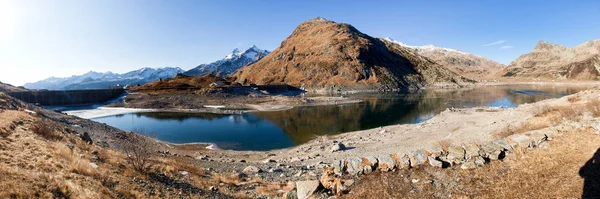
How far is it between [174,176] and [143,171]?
1595 mm

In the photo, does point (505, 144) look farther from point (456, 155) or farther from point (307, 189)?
point (307, 189)

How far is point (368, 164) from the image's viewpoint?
12438 millimetres

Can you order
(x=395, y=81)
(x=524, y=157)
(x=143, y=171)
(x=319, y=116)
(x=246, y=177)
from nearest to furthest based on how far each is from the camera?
1. (x=524, y=157)
2. (x=143, y=171)
3. (x=246, y=177)
4. (x=319, y=116)
5. (x=395, y=81)

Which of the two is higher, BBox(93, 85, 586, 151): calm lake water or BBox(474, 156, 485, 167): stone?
BBox(474, 156, 485, 167): stone

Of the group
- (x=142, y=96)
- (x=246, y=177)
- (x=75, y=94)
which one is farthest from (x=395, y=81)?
(x=246, y=177)

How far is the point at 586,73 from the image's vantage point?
190 m

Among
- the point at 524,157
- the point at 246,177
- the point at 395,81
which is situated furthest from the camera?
the point at 395,81

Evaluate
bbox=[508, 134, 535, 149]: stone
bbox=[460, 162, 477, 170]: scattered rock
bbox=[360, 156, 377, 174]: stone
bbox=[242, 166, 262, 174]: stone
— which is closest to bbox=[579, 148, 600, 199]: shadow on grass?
bbox=[508, 134, 535, 149]: stone

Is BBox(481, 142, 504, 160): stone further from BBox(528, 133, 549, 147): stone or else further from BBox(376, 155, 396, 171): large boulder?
BBox(376, 155, 396, 171): large boulder

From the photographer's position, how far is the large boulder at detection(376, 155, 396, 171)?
39.9 ft

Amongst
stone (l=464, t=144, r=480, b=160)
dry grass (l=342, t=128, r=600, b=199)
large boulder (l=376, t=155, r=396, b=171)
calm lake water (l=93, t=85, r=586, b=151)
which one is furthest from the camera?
calm lake water (l=93, t=85, r=586, b=151)

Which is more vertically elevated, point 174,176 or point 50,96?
point 50,96

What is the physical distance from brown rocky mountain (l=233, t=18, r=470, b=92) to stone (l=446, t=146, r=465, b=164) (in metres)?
131

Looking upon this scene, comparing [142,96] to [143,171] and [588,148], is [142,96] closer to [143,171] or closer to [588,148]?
[143,171]
